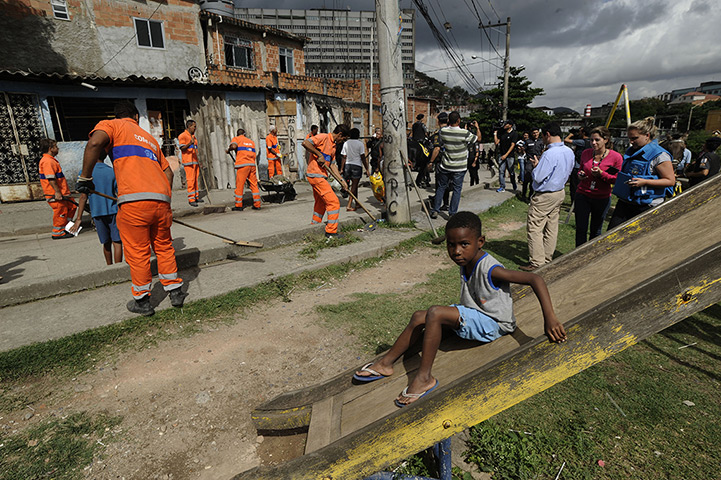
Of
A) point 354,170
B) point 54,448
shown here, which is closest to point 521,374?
point 54,448

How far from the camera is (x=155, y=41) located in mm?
15148

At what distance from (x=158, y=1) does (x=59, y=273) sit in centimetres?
1515

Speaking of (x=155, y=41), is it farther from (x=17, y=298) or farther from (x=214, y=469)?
(x=214, y=469)

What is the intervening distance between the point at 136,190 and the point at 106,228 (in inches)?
72.0

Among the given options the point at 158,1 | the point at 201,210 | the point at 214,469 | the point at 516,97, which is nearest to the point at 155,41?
the point at 158,1

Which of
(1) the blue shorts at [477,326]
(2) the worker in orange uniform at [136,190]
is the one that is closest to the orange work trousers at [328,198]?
(2) the worker in orange uniform at [136,190]

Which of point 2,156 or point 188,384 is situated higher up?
point 2,156

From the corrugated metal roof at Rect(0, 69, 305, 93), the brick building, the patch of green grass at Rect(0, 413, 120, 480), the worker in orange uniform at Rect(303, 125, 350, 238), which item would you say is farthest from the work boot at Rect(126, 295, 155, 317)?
the corrugated metal roof at Rect(0, 69, 305, 93)

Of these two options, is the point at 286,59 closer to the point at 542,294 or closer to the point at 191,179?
the point at 191,179

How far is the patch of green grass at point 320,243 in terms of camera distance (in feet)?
19.1

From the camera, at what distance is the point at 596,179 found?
471 cm

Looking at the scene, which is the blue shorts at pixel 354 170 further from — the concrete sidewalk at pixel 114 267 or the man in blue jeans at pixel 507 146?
the man in blue jeans at pixel 507 146

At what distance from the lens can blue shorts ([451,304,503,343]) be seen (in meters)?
2.19

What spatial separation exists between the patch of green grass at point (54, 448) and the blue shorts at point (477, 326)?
8.00 ft
